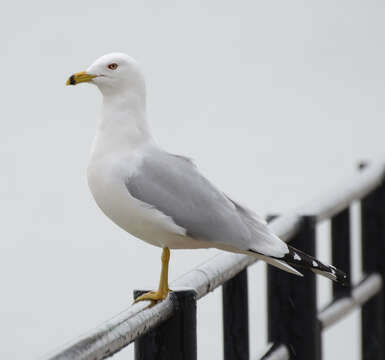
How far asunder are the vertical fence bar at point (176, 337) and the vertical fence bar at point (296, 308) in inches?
19.0

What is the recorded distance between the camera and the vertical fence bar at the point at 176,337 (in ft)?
4.74

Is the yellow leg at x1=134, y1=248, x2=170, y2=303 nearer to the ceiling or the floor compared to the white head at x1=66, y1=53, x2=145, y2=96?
nearer to the floor

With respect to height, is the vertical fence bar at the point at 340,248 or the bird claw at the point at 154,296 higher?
the bird claw at the point at 154,296

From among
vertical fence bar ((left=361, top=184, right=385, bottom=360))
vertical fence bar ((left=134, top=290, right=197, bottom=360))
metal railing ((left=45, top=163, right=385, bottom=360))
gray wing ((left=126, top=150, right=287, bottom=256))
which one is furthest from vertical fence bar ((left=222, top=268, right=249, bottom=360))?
vertical fence bar ((left=361, top=184, right=385, bottom=360))

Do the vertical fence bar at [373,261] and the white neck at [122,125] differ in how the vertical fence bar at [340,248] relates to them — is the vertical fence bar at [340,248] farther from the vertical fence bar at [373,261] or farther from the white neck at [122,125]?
the white neck at [122,125]

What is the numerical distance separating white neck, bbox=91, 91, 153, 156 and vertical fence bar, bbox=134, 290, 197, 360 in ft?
0.79

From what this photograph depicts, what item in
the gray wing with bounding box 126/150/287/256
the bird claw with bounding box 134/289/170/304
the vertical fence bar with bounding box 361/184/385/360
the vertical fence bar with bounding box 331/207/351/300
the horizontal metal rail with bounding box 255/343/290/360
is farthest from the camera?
the vertical fence bar with bounding box 361/184/385/360

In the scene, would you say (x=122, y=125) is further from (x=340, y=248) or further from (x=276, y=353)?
(x=340, y=248)

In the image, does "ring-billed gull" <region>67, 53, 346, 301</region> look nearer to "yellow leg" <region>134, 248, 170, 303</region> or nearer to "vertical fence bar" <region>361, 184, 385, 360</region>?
"yellow leg" <region>134, 248, 170, 303</region>

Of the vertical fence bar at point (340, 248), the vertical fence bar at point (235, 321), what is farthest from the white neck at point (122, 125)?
the vertical fence bar at point (340, 248)

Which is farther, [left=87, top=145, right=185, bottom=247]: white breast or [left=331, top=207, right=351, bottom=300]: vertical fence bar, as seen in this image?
[left=331, top=207, right=351, bottom=300]: vertical fence bar

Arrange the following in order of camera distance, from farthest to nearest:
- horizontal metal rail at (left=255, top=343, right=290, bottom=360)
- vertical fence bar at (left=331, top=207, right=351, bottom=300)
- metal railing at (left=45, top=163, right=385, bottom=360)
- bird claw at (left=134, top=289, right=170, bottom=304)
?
vertical fence bar at (left=331, top=207, right=351, bottom=300) < horizontal metal rail at (left=255, top=343, right=290, bottom=360) < bird claw at (left=134, top=289, right=170, bottom=304) < metal railing at (left=45, top=163, right=385, bottom=360)

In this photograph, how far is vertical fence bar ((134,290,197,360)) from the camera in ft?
4.74

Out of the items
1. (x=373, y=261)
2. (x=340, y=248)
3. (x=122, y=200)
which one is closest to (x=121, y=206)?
(x=122, y=200)
